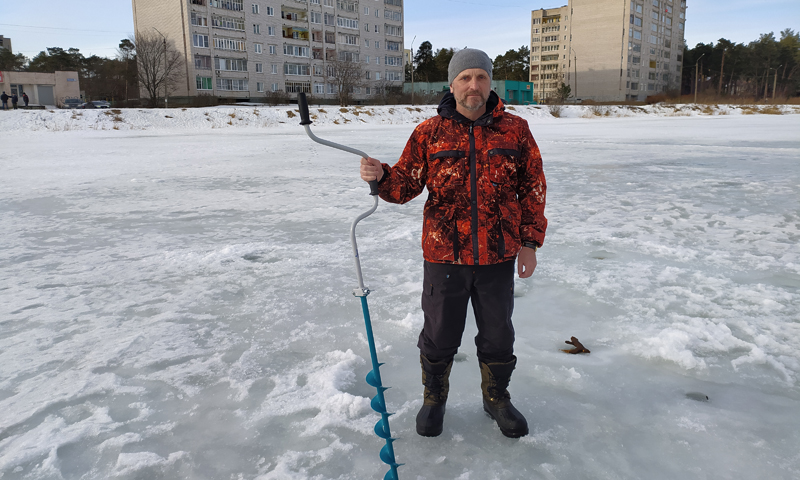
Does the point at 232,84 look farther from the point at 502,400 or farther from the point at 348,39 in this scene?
the point at 502,400

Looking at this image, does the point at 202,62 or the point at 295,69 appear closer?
the point at 202,62

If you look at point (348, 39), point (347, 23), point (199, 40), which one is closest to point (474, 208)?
point (199, 40)

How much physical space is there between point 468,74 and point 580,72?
308 ft

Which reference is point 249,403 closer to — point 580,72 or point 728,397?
point 728,397

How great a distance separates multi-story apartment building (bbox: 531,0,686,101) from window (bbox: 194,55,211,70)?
45.8 metres

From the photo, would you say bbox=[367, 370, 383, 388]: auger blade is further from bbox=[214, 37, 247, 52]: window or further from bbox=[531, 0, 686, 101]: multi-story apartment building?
bbox=[531, 0, 686, 101]: multi-story apartment building

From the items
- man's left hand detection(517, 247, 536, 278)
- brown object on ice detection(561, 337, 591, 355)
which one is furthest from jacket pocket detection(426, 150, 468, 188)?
brown object on ice detection(561, 337, 591, 355)

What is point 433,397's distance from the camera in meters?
2.04

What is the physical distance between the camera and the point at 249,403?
221cm

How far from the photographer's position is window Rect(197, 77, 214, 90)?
48969 mm

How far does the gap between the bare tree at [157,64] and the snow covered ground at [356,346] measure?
1682 inches

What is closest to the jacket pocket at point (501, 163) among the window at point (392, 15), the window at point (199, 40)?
the window at point (199, 40)

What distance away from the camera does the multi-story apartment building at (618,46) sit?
264 ft

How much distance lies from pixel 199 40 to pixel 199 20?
188 centimetres
